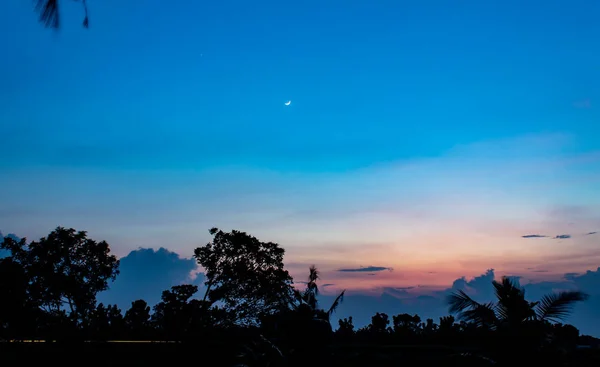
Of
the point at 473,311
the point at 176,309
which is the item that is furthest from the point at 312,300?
the point at 176,309

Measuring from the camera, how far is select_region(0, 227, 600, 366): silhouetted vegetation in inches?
514

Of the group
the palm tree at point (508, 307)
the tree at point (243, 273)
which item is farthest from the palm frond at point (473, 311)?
the tree at point (243, 273)

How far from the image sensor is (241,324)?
2577 cm

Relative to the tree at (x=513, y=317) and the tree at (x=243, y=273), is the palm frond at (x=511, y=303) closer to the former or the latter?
the tree at (x=513, y=317)

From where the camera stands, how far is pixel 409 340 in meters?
17.9

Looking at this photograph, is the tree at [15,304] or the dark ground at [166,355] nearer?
the dark ground at [166,355]

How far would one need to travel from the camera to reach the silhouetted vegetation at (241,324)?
13.1 meters

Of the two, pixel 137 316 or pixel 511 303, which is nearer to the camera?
pixel 511 303

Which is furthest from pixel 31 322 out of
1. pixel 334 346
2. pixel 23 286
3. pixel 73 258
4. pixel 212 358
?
pixel 334 346

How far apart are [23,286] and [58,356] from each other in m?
9.93

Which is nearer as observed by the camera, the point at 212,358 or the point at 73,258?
the point at 212,358

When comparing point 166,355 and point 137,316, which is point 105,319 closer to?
point 137,316

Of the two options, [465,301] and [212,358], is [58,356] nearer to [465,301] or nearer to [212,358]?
[212,358]

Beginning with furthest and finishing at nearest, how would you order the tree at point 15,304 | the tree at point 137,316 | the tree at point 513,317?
1. the tree at point 137,316
2. the tree at point 15,304
3. the tree at point 513,317
